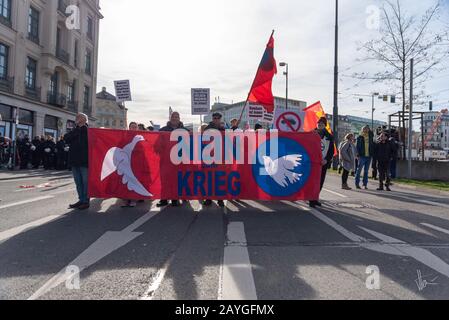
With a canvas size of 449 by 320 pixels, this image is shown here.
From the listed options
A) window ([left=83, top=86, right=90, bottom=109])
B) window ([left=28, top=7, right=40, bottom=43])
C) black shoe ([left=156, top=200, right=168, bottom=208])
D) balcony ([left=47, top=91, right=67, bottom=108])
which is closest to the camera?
black shoe ([left=156, top=200, right=168, bottom=208])

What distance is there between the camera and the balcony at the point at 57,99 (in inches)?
1503

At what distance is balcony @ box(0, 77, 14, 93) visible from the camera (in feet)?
97.8

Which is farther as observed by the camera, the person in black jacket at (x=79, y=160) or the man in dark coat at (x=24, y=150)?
the man in dark coat at (x=24, y=150)

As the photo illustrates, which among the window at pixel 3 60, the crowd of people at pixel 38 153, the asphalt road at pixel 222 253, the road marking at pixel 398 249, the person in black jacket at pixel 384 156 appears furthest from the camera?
the window at pixel 3 60

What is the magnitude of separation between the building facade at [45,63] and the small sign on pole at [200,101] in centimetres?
1335

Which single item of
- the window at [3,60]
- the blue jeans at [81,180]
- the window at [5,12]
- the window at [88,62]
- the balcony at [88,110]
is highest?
the window at [88,62]

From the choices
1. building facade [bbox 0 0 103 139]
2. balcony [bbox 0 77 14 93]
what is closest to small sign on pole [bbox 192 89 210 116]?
building facade [bbox 0 0 103 139]

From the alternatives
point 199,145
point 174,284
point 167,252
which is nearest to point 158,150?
point 199,145

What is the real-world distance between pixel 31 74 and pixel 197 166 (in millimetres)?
33042

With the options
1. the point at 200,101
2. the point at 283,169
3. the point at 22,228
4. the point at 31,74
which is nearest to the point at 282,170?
the point at 283,169

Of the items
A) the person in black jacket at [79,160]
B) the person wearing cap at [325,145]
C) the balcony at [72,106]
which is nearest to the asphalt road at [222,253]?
the person in black jacket at [79,160]

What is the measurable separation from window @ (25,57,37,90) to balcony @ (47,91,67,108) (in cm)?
243

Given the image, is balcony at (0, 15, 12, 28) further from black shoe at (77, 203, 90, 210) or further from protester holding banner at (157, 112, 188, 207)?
black shoe at (77, 203, 90, 210)

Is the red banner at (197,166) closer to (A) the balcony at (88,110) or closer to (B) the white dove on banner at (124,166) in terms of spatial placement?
A: (B) the white dove on banner at (124,166)
